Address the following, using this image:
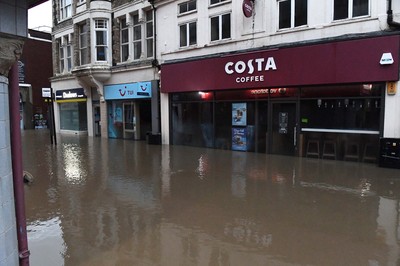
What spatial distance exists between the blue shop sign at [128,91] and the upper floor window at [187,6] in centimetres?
371

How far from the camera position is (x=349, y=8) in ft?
32.6

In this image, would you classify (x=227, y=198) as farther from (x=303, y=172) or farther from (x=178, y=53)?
(x=178, y=53)

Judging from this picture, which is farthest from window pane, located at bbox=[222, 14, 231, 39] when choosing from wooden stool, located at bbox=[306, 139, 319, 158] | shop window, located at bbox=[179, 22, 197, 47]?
wooden stool, located at bbox=[306, 139, 319, 158]

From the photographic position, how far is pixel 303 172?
8836 mm

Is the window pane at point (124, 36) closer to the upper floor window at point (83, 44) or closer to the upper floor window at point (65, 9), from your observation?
the upper floor window at point (83, 44)

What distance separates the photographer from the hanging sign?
11.5 m

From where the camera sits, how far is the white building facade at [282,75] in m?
9.55

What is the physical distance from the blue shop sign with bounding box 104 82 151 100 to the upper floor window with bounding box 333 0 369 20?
886 cm

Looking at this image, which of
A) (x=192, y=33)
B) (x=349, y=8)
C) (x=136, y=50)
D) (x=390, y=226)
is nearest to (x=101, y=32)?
(x=136, y=50)

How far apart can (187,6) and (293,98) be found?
6332 millimetres

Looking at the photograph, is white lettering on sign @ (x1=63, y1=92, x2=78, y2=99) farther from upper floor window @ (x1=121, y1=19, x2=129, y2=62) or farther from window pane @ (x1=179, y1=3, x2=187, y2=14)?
window pane @ (x1=179, y1=3, x2=187, y2=14)

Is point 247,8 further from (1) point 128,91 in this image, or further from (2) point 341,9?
(1) point 128,91

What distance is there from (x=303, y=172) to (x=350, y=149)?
8.02ft

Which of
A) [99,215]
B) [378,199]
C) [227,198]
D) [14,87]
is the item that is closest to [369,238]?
[378,199]
